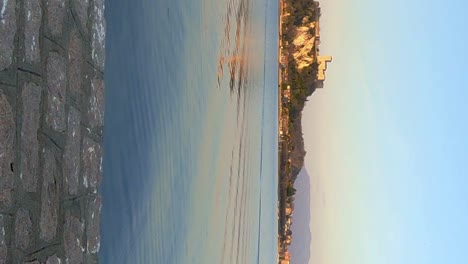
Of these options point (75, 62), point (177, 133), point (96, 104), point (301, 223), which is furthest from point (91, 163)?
point (301, 223)

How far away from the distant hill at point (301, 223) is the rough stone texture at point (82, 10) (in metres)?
15.7

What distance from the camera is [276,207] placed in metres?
16.1

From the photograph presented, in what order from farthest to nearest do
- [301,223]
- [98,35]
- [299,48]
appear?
[301,223]
[299,48]
[98,35]

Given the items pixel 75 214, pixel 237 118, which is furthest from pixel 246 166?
pixel 75 214

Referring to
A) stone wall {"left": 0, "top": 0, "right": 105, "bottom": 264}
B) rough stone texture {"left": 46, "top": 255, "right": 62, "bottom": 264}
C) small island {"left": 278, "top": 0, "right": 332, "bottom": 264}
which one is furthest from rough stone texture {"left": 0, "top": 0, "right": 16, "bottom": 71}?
small island {"left": 278, "top": 0, "right": 332, "bottom": 264}

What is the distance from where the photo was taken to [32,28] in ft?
7.46

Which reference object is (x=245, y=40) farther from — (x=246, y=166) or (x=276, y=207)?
(x=276, y=207)

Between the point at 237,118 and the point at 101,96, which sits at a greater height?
the point at 237,118

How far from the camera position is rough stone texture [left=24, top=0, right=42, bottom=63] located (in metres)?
2.21

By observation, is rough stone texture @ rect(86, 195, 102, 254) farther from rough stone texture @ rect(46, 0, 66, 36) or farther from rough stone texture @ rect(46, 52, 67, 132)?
rough stone texture @ rect(46, 0, 66, 36)

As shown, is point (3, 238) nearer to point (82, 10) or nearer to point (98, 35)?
point (82, 10)

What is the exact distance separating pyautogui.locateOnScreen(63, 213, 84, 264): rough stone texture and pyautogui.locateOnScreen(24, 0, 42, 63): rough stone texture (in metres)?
0.70

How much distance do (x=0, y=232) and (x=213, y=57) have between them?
5542 mm

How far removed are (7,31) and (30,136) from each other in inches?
15.0
